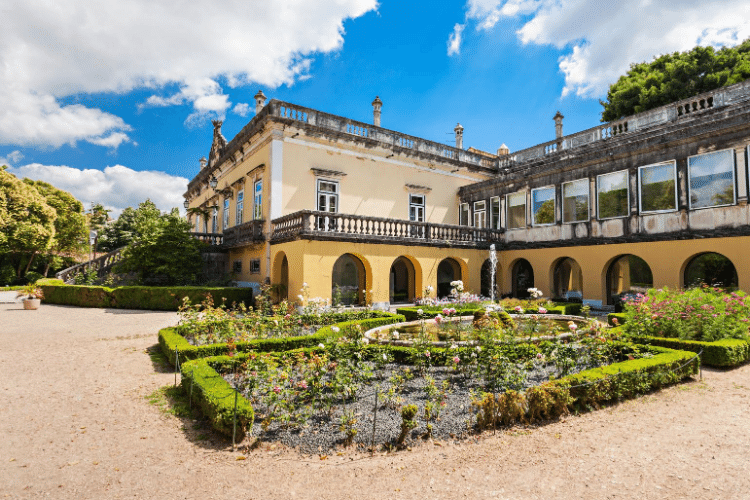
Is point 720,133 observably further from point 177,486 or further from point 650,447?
point 177,486

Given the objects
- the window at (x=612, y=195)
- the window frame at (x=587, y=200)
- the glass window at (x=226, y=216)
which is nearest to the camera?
the window at (x=612, y=195)

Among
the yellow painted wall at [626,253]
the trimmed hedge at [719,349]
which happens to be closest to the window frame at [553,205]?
the yellow painted wall at [626,253]

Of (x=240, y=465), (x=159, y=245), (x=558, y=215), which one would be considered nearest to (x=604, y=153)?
(x=558, y=215)

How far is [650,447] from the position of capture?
4516 millimetres

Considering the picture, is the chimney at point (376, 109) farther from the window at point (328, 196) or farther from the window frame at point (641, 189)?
the window frame at point (641, 189)

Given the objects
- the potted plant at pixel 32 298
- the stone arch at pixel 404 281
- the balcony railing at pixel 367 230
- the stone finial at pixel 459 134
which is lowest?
the potted plant at pixel 32 298

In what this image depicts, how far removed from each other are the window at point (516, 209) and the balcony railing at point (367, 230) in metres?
1.76

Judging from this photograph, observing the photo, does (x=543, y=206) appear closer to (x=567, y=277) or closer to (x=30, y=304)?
(x=567, y=277)

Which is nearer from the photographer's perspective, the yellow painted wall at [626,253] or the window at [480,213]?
the yellow painted wall at [626,253]

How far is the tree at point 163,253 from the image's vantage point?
717 inches

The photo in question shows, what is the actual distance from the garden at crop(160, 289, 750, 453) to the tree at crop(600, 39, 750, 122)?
70.8ft

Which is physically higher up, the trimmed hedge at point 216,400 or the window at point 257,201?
the window at point 257,201

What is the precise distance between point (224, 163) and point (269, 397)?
68.7ft

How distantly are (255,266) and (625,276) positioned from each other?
19435 millimetres
